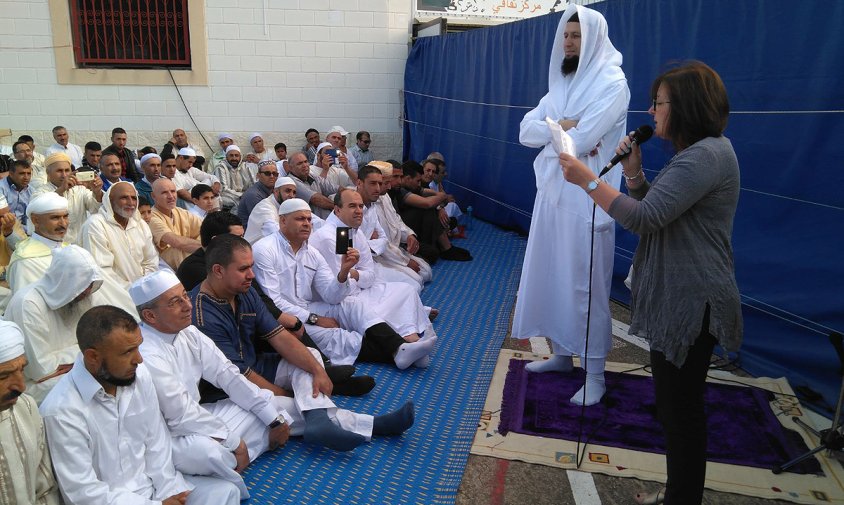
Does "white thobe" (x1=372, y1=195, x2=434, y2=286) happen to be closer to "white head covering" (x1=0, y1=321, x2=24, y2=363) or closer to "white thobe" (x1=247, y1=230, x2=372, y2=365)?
"white thobe" (x1=247, y1=230, x2=372, y2=365)

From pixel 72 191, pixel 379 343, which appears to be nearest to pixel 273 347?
pixel 379 343

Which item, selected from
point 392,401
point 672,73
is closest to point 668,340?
point 672,73

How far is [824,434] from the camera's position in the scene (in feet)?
9.21

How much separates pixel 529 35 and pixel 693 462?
5282 millimetres

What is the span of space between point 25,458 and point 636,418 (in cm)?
249

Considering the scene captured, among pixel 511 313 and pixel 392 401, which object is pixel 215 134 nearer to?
pixel 511 313

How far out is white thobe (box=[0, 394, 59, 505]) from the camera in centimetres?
177

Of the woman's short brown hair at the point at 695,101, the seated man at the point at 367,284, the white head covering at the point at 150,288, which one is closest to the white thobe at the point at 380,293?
the seated man at the point at 367,284

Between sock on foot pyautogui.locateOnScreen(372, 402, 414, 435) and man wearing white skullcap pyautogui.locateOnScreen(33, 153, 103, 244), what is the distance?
3281 millimetres

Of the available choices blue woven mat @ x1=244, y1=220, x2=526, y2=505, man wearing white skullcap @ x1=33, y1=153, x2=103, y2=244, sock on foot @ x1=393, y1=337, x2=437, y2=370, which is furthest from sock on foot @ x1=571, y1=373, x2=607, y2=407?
man wearing white skullcap @ x1=33, y1=153, x2=103, y2=244

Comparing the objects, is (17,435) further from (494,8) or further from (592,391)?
(494,8)

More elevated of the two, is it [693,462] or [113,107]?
[113,107]

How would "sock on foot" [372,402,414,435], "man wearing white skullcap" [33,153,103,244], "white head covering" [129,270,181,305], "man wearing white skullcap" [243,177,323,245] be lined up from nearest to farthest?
"white head covering" [129,270,181,305], "sock on foot" [372,402,414,435], "man wearing white skullcap" [243,177,323,245], "man wearing white skullcap" [33,153,103,244]

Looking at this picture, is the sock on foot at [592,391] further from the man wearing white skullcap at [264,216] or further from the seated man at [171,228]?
the seated man at [171,228]
